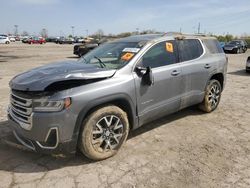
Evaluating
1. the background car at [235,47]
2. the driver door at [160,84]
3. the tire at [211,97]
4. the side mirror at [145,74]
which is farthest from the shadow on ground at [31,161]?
the background car at [235,47]

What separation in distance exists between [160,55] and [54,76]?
1.92 metres

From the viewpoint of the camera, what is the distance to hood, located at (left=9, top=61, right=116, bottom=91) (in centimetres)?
328

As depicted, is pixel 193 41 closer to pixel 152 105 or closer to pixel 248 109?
pixel 152 105

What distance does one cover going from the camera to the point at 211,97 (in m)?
5.85

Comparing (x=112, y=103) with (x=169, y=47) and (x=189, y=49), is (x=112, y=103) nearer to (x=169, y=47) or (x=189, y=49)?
(x=169, y=47)

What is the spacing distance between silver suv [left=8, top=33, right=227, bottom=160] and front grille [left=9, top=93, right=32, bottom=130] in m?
0.01

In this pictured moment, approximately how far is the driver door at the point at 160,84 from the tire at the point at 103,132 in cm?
43

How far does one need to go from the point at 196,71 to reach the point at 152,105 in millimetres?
1428

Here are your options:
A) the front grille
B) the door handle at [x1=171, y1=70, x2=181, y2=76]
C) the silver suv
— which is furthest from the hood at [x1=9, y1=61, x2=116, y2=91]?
the door handle at [x1=171, y1=70, x2=181, y2=76]

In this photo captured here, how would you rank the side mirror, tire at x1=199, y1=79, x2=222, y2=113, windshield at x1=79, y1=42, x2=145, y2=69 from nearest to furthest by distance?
1. the side mirror
2. windshield at x1=79, y1=42, x2=145, y2=69
3. tire at x1=199, y1=79, x2=222, y2=113

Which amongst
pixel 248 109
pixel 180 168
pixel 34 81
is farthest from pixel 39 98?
pixel 248 109

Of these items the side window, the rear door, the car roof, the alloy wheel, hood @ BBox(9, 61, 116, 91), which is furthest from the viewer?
the alloy wheel

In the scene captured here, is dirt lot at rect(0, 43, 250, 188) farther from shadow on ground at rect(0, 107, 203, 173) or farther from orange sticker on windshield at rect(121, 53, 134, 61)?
orange sticker on windshield at rect(121, 53, 134, 61)

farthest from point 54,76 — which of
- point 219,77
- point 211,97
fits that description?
point 219,77
